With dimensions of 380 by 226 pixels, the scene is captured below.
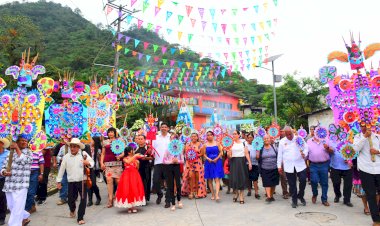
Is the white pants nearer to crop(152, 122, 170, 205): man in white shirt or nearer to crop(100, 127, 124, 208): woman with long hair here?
crop(100, 127, 124, 208): woman with long hair

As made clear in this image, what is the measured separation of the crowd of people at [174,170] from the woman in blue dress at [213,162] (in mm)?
25

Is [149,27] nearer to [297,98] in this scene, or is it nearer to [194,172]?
[194,172]

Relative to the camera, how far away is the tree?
29484mm

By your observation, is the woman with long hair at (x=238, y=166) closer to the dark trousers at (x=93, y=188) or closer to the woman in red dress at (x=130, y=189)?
the woman in red dress at (x=130, y=189)

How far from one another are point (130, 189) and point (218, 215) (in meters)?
1.92

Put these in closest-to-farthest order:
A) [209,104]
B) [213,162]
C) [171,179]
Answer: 1. [171,179]
2. [213,162]
3. [209,104]

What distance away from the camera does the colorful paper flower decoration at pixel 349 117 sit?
5949 millimetres

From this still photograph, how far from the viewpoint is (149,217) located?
20.5 ft

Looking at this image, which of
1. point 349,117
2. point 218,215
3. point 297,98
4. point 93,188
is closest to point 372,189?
point 349,117

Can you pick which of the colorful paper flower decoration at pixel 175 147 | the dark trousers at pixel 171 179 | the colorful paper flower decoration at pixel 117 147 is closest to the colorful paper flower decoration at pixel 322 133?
the colorful paper flower decoration at pixel 175 147

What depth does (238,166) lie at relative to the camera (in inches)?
303

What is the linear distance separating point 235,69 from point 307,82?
1994 centimetres

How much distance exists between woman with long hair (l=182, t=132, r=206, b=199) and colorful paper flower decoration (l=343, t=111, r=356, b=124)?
3571 millimetres

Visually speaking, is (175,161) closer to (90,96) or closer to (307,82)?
(90,96)
